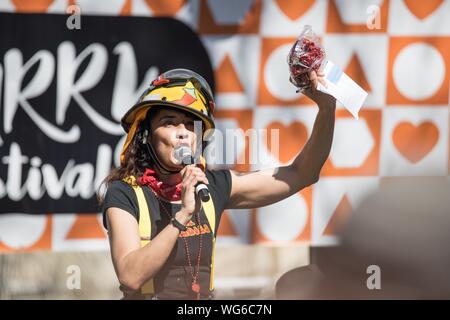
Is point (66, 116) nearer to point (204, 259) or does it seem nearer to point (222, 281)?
point (222, 281)

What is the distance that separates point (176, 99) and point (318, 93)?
494 millimetres

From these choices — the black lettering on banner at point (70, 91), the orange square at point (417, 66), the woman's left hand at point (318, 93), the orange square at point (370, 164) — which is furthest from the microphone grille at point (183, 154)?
the orange square at point (417, 66)

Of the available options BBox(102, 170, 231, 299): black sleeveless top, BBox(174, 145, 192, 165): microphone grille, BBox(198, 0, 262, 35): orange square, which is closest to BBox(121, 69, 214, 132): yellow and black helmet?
BBox(174, 145, 192, 165): microphone grille

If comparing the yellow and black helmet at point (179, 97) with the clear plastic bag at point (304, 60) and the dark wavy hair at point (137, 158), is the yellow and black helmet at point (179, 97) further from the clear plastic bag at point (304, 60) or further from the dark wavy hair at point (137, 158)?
the clear plastic bag at point (304, 60)

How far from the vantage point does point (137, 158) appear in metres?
2.78

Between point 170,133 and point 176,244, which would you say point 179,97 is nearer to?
point 170,133

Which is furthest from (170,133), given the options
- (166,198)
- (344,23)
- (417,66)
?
(417,66)

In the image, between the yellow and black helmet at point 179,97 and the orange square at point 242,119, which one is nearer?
the yellow and black helmet at point 179,97

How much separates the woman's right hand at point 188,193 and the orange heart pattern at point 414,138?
1.85 m

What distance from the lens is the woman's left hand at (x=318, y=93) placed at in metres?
2.76

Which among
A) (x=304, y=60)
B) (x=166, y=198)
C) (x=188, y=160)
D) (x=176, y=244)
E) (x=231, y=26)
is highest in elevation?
(x=231, y=26)

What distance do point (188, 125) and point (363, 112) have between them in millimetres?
1550

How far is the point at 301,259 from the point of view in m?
4.11
